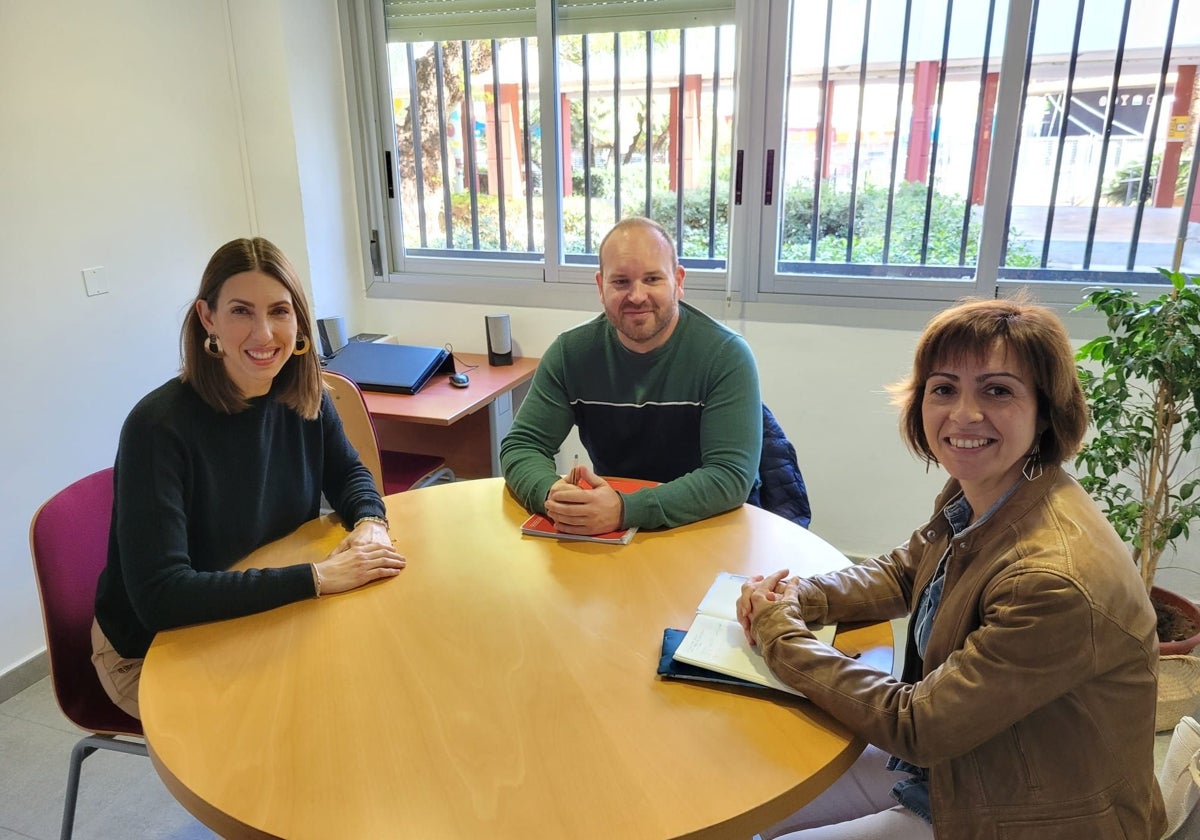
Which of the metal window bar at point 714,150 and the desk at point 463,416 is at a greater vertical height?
the metal window bar at point 714,150

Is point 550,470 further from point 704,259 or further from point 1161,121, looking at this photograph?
point 1161,121

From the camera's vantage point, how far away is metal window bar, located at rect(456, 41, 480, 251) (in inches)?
126

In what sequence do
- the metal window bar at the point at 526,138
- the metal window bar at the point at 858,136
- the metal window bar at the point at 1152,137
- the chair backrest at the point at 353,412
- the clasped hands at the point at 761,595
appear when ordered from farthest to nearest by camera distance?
the metal window bar at the point at 526,138
the metal window bar at the point at 858,136
the metal window bar at the point at 1152,137
the chair backrest at the point at 353,412
the clasped hands at the point at 761,595

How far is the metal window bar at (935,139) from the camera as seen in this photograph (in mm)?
2596

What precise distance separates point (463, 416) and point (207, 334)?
4.06 feet

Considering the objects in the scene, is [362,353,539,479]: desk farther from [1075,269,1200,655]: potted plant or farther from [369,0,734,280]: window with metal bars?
[1075,269,1200,655]: potted plant

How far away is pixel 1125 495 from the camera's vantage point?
2221mm

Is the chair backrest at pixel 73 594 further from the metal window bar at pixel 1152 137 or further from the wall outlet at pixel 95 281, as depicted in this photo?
the metal window bar at pixel 1152 137

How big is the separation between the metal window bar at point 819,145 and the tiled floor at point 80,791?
6.04 feet

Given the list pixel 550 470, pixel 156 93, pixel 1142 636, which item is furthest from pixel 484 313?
pixel 1142 636

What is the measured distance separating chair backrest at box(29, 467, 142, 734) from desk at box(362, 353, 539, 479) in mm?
1064

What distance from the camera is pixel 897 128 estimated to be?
2713 mm

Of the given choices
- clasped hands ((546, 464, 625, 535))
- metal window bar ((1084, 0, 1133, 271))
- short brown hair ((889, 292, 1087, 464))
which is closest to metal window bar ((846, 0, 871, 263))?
metal window bar ((1084, 0, 1133, 271))

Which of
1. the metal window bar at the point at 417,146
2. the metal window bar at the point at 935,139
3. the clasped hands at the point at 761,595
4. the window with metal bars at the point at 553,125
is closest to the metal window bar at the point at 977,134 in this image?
the metal window bar at the point at 935,139
